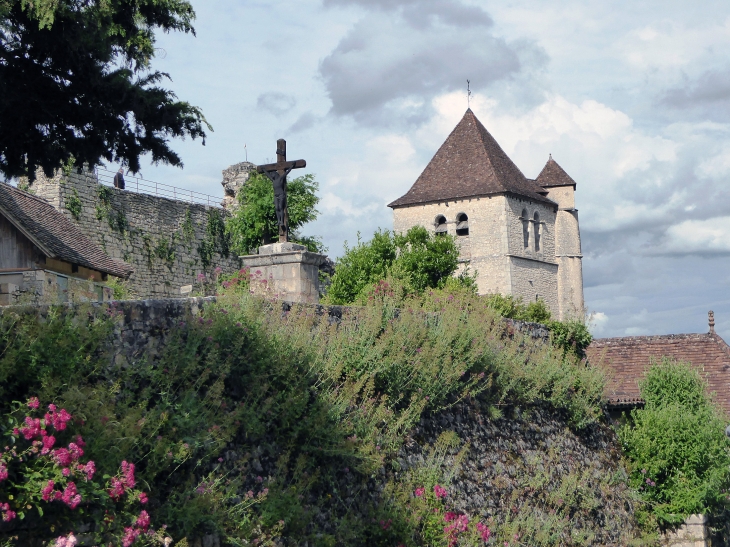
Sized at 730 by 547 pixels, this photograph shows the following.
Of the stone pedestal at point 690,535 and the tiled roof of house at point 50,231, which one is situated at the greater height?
the tiled roof of house at point 50,231

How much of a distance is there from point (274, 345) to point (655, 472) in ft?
28.1

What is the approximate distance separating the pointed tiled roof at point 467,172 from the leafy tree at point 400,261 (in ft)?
30.8

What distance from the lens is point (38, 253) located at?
21562 millimetres

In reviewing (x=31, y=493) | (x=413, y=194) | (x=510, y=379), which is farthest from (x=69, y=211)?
(x=413, y=194)

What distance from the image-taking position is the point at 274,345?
378 inches

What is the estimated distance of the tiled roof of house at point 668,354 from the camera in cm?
2112

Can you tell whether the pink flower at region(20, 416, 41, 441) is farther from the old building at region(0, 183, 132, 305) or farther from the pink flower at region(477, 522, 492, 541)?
the old building at region(0, 183, 132, 305)

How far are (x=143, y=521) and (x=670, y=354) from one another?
1757 cm

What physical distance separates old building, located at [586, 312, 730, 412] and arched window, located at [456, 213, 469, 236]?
2340 cm

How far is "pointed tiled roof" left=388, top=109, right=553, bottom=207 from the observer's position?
46562 millimetres

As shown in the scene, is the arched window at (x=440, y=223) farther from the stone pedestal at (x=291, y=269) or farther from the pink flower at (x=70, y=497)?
the pink flower at (x=70, y=497)

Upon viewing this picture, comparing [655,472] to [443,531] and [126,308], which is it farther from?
[126,308]

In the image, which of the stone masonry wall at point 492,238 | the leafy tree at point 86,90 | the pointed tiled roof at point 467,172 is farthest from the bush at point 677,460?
the pointed tiled roof at point 467,172

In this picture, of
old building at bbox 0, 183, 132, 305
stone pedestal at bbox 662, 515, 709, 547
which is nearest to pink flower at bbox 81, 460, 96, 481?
stone pedestal at bbox 662, 515, 709, 547
